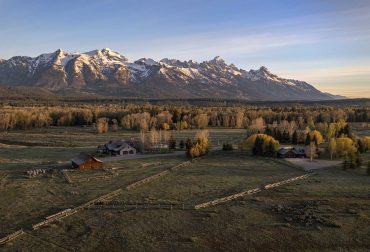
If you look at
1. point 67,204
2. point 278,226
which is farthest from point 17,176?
point 278,226

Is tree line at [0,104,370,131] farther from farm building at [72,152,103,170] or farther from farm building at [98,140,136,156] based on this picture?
farm building at [72,152,103,170]

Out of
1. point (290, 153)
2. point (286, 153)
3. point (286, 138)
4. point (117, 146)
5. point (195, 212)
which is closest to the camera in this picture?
point (195, 212)

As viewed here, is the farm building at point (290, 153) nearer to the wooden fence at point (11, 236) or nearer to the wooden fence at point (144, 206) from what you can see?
the wooden fence at point (144, 206)

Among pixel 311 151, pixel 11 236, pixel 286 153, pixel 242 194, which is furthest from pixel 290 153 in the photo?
pixel 11 236

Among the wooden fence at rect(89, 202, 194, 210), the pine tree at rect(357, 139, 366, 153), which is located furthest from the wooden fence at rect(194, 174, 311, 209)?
the pine tree at rect(357, 139, 366, 153)

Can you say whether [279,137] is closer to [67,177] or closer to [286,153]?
[286,153]

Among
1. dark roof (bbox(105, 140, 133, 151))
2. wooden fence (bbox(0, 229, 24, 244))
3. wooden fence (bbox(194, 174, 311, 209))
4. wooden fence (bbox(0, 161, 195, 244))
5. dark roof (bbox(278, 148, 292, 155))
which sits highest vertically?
dark roof (bbox(278, 148, 292, 155))

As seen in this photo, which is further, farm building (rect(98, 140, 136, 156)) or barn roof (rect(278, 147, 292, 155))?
farm building (rect(98, 140, 136, 156))

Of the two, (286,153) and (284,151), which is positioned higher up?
(284,151)

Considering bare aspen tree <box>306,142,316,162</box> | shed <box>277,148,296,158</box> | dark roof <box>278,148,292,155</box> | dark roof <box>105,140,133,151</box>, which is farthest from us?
dark roof <box>105,140,133,151</box>
